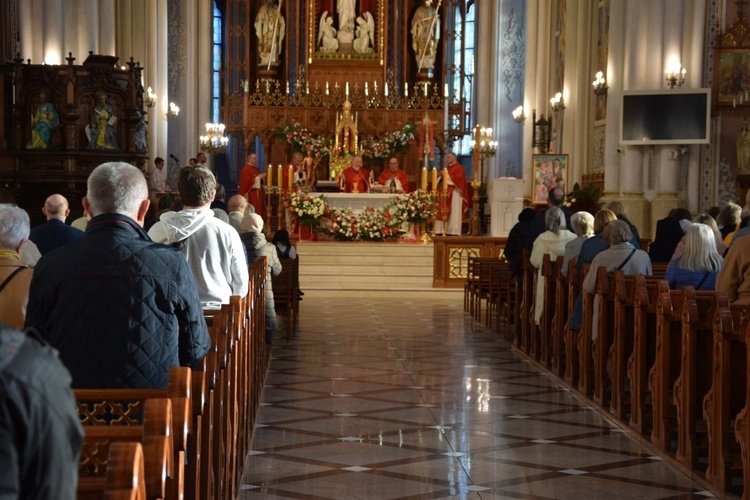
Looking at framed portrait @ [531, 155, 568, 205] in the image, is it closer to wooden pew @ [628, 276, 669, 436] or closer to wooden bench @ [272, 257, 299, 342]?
wooden bench @ [272, 257, 299, 342]

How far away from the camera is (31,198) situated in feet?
54.4

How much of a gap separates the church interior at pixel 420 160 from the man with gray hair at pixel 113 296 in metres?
0.43

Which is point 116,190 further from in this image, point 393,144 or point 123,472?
point 393,144

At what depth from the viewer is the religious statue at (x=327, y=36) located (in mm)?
30156

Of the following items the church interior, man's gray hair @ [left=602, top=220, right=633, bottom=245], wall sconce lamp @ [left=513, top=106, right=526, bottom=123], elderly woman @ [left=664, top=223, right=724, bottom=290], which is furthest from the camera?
wall sconce lamp @ [left=513, top=106, right=526, bottom=123]

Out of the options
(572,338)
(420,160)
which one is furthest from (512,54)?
(572,338)

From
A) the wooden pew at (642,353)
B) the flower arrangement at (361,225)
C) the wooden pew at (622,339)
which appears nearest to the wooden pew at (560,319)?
the wooden pew at (622,339)

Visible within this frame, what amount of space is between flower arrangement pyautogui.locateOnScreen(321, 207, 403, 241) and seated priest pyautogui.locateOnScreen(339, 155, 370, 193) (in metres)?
2.48

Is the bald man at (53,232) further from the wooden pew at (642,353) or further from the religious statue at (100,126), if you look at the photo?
the religious statue at (100,126)

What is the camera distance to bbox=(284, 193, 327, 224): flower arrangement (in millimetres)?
22453

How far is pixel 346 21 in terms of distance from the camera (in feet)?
99.1

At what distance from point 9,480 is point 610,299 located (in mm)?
7633

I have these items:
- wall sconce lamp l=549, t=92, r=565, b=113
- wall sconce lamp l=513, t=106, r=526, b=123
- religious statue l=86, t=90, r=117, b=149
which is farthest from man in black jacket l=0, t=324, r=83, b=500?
wall sconce lamp l=513, t=106, r=526, b=123

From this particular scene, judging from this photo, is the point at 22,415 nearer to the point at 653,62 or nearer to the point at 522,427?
the point at 522,427
